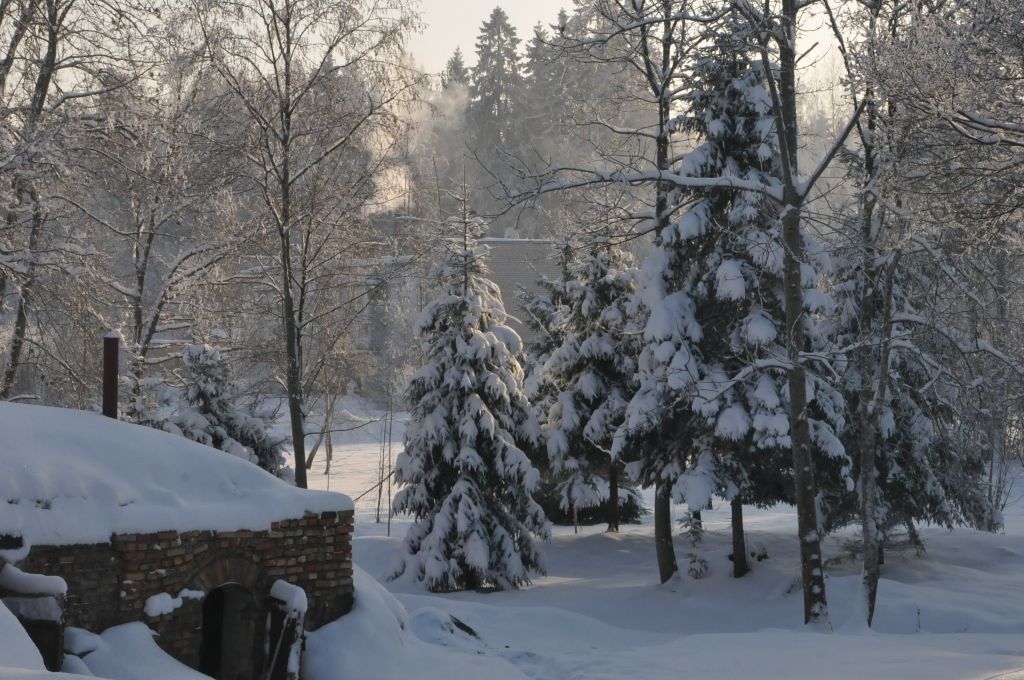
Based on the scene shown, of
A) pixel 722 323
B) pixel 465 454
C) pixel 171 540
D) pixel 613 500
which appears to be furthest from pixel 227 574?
pixel 613 500

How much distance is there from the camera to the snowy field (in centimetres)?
996

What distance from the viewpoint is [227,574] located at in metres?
9.38

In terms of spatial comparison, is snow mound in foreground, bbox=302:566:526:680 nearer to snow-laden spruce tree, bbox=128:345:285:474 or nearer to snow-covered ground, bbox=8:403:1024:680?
snow-covered ground, bbox=8:403:1024:680

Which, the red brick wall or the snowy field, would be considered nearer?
the red brick wall

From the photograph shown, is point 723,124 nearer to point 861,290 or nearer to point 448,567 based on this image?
point 861,290

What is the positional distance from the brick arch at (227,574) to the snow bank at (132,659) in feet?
2.16

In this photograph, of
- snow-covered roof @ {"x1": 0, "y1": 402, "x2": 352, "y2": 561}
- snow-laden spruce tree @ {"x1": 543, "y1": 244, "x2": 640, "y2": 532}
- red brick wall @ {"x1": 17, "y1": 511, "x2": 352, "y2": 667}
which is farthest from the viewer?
snow-laden spruce tree @ {"x1": 543, "y1": 244, "x2": 640, "y2": 532}

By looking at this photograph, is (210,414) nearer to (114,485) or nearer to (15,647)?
(114,485)

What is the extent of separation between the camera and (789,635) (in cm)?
1192

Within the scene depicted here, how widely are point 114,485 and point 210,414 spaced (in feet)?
34.0

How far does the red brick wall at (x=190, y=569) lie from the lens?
827cm

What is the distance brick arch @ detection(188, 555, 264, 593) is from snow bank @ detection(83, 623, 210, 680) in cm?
66

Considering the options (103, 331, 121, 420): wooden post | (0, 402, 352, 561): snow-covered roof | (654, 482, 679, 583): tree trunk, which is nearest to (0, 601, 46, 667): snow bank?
(0, 402, 352, 561): snow-covered roof

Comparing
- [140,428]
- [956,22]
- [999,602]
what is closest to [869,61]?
[956,22]
